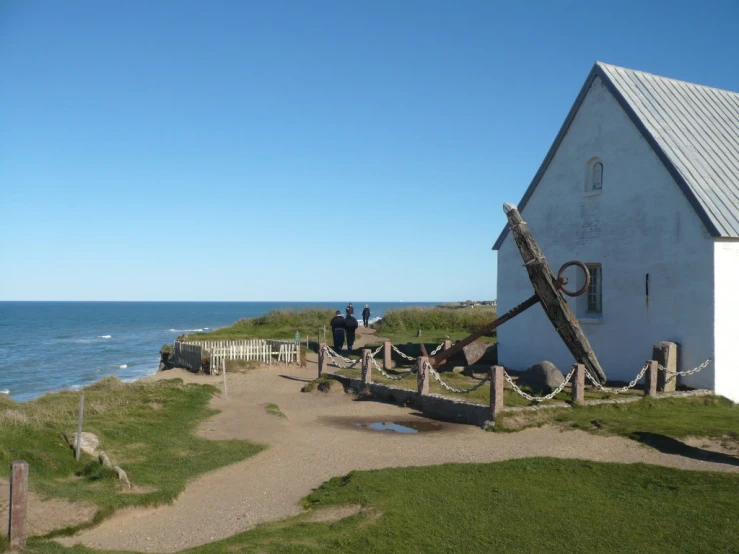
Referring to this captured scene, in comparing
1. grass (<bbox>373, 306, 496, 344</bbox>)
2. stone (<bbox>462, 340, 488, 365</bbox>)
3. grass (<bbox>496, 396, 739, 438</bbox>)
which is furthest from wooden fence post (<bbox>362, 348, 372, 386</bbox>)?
grass (<bbox>373, 306, 496, 344</bbox>)

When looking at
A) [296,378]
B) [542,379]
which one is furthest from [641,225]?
[296,378]

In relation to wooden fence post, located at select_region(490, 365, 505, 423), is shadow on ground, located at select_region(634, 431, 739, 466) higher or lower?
lower

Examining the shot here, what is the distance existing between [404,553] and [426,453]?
5.08m

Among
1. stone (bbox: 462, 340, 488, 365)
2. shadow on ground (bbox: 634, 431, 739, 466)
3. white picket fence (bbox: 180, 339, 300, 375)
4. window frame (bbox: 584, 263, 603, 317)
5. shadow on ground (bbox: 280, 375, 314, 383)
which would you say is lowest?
shadow on ground (bbox: 280, 375, 314, 383)

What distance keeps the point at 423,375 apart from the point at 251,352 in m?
11.2

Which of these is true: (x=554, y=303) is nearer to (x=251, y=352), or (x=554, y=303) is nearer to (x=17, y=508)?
(x=17, y=508)

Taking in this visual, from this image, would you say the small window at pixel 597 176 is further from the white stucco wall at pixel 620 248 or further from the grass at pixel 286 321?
the grass at pixel 286 321

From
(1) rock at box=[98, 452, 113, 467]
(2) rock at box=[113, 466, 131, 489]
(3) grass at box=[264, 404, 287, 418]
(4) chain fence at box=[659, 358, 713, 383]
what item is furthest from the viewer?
(4) chain fence at box=[659, 358, 713, 383]

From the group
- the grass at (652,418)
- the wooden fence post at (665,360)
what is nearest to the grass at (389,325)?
the wooden fence post at (665,360)

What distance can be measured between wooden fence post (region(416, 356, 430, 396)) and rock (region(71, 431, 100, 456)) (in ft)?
25.6

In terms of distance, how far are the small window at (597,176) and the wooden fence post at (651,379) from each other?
21.1 ft

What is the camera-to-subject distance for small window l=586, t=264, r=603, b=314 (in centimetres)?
2067

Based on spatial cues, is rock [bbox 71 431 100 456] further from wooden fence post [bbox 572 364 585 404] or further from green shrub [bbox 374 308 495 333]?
green shrub [bbox 374 308 495 333]

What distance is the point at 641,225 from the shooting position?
19.2 m
